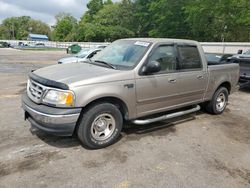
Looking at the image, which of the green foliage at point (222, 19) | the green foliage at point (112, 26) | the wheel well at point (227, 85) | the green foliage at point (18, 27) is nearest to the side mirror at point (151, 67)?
the wheel well at point (227, 85)

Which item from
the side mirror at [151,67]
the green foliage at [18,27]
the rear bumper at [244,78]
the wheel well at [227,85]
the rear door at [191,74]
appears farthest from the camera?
the green foliage at [18,27]

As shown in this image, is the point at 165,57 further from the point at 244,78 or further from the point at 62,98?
the point at 244,78

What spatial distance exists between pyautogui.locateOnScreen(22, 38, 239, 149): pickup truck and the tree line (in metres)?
24.1

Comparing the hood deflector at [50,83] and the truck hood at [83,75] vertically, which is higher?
the truck hood at [83,75]

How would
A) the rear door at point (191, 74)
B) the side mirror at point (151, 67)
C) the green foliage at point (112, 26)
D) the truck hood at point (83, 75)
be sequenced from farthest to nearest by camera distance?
the green foliage at point (112, 26), the rear door at point (191, 74), the side mirror at point (151, 67), the truck hood at point (83, 75)

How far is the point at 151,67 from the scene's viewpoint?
13.8 feet

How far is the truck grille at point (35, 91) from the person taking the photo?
375cm

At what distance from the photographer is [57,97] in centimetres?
358

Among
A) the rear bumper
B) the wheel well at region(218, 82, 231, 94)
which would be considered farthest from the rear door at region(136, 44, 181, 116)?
the rear bumper

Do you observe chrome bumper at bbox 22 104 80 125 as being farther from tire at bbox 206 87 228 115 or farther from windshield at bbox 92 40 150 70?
tire at bbox 206 87 228 115

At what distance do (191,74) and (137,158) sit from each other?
90.3 inches

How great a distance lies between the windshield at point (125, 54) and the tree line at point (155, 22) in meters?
24.8

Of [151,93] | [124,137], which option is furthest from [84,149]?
[151,93]

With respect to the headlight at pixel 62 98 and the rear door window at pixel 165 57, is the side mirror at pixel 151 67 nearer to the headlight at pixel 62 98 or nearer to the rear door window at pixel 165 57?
the rear door window at pixel 165 57
